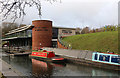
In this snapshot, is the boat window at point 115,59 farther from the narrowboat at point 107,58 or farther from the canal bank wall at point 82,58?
the canal bank wall at point 82,58

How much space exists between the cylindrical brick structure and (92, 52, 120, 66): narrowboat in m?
19.7

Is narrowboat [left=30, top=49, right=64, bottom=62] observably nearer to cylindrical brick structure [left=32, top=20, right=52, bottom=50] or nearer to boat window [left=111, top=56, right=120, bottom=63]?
boat window [left=111, top=56, right=120, bottom=63]

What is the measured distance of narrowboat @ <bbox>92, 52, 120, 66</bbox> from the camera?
15901mm

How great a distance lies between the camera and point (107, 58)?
666 inches

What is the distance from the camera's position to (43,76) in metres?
14.0

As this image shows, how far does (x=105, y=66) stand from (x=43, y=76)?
8.77 metres

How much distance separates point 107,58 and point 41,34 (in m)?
22.9

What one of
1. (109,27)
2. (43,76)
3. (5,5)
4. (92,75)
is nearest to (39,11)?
(5,5)

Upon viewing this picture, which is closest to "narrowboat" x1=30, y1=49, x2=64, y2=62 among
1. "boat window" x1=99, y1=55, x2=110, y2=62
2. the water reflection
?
the water reflection

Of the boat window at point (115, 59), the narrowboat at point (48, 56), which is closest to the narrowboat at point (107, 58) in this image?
the boat window at point (115, 59)

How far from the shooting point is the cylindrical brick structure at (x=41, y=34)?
35.8 meters

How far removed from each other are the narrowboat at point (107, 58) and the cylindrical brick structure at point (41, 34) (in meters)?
19.7

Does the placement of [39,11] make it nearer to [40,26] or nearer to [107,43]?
[107,43]

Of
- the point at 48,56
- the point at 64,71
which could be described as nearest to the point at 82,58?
the point at 64,71
